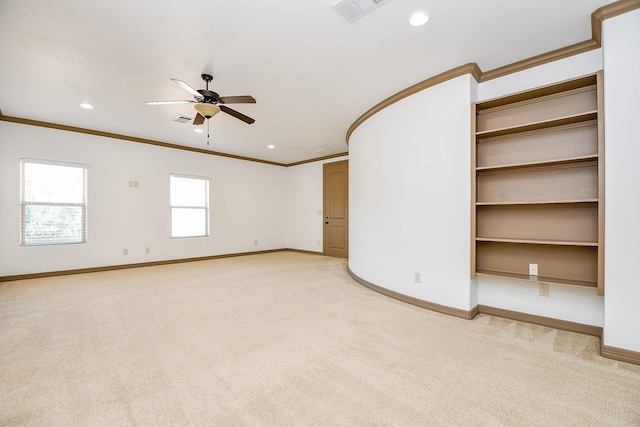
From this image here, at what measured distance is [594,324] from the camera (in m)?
2.43

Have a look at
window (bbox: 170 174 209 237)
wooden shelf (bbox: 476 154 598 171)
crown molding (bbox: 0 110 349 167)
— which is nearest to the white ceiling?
crown molding (bbox: 0 110 349 167)

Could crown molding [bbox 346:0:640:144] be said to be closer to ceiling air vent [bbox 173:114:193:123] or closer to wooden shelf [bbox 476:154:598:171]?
wooden shelf [bbox 476:154:598:171]

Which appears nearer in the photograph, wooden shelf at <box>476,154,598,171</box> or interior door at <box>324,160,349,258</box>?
wooden shelf at <box>476,154,598,171</box>

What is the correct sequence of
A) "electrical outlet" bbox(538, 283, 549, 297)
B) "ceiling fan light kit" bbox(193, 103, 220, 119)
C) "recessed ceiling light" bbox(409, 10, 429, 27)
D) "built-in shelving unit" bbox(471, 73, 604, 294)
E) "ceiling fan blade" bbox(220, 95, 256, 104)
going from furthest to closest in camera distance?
"ceiling fan light kit" bbox(193, 103, 220, 119), "ceiling fan blade" bbox(220, 95, 256, 104), "electrical outlet" bbox(538, 283, 549, 297), "built-in shelving unit" bbox(471, 73, 604, 294), "recessed ceiling light" bbox(409, 10, 429, 27)

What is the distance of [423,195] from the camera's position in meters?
3.19

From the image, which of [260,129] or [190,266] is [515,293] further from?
[190,266]

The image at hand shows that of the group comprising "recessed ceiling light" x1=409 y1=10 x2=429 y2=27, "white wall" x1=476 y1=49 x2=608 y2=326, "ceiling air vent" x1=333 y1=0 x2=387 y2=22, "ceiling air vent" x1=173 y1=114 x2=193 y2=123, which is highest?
"recessed ceiling light" x1=409 y1=10 x2=429 y2=27

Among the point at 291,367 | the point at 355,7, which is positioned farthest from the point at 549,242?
the point at 355,7

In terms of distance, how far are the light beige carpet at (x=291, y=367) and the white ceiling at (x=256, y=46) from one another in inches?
103

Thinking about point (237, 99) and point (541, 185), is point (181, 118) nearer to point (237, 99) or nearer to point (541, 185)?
point (237, 99)

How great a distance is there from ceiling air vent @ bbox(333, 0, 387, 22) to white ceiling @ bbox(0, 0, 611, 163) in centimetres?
5

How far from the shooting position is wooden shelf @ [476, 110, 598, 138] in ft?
7.54

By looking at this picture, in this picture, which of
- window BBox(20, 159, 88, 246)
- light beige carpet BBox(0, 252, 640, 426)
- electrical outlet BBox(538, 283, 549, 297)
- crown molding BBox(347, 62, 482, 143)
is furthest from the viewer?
window BBox(20, 159, 88, 246)

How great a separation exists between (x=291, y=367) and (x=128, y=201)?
5.15 m
